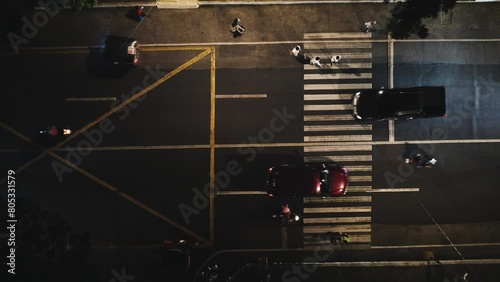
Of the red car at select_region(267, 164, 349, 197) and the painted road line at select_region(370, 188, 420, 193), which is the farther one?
the painted road line at select_region(370, 188, 420, 193)

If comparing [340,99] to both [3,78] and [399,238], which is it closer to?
[399,238]

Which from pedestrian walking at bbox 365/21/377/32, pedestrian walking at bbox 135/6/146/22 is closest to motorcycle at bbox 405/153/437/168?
pedestrian walking at bbox 365/21/377/32

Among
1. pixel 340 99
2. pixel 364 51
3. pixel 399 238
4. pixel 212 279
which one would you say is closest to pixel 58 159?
pixel 212 279

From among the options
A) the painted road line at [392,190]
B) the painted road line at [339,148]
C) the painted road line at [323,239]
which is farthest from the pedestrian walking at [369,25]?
the painted road line at [323,239]

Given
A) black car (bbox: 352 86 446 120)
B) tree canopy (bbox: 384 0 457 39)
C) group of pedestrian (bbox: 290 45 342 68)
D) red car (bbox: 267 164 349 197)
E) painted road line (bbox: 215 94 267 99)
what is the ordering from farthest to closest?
painted road line (bbox: 215 94 267 99) < group of pedestrian (bbox: 290 45 342 68) < red car (bbox: 267 164 349 197) < black car (bbox: 352 86 446 120) < tree canopy (bbox: 384 0 457 39)

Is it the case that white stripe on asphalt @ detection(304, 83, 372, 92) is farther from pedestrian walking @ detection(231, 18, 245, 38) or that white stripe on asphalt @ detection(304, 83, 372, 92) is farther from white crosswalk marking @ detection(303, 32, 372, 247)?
pedestrian walking @ detection(231, 18, 245, 38)

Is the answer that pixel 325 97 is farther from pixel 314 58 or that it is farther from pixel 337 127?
pixel 314 58

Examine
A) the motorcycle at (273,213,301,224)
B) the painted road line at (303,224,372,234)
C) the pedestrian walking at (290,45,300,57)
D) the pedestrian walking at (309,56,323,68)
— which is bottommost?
the painted road line at (303,224,372,234)
